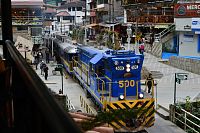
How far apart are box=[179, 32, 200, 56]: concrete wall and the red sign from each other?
4.60ft

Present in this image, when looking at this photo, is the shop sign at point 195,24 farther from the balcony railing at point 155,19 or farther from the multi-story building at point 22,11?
the multi-story building at point 22,11

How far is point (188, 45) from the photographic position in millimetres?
29062

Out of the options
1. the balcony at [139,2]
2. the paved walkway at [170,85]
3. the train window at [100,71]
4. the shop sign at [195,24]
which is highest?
the balcony at [139,2]

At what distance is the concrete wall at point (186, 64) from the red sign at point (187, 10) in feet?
13.1

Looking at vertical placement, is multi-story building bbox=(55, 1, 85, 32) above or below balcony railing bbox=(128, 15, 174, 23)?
above

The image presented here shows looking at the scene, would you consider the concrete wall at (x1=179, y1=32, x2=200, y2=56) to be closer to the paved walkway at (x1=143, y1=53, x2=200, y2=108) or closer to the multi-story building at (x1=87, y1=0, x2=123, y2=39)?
the paved walkway at (x1=143, y1=53, x2=200, y2=108)

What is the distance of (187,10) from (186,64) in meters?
5.90

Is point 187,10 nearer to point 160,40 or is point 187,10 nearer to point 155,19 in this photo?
point 160,40

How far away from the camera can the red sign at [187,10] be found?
2794 centimetres

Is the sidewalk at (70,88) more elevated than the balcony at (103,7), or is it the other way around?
the balcony at (103,7)

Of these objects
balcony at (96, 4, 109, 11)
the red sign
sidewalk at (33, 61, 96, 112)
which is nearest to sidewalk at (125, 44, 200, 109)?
sidewalk at (33, 61, 96, 112)

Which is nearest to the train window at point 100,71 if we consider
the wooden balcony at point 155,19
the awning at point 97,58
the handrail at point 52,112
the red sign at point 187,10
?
the awning at point 97,58


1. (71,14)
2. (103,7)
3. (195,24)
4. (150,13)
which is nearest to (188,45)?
(195,24)

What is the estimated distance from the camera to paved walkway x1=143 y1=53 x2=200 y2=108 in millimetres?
16859
